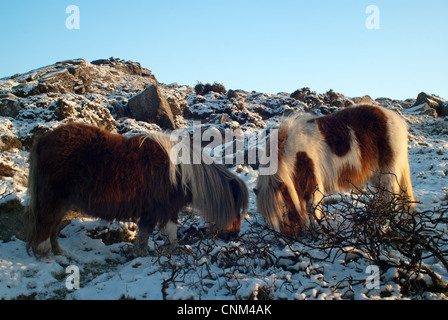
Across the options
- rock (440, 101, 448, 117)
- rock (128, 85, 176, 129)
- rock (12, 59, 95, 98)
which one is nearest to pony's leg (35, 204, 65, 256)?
rock (12, 59, 95, 98)

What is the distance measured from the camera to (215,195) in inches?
153

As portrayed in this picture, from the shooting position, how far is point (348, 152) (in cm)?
429

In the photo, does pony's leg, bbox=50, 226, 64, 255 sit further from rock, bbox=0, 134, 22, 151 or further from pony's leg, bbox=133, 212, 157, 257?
rock, bbox=0, 134, 22, 151

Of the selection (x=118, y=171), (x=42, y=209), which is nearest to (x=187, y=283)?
(x=118, y=171)

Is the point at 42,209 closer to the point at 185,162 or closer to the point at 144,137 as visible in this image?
the point at 144,137

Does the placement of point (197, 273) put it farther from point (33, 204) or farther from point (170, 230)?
point (33, 204)

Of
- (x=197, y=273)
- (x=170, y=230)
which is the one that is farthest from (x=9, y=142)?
(x=197, y=273)

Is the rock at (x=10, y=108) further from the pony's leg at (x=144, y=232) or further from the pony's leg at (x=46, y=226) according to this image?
the pony's leg at (x=144, y=232)

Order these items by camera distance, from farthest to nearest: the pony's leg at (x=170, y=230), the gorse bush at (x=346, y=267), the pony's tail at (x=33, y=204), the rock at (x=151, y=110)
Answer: the rock at (x=151, y=110), the pony's leg at (x=170, y=230), the pony's tail at (x=33, y=204), the gorse bush at (x=346, y=267)

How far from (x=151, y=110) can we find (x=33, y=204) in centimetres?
873

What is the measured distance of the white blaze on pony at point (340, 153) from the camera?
13.7 feet

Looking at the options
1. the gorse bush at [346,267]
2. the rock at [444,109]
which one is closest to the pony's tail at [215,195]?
the gorse bush at [346,267]

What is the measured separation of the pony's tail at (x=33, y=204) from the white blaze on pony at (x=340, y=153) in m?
2.73

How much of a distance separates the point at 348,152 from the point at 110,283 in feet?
11.5
